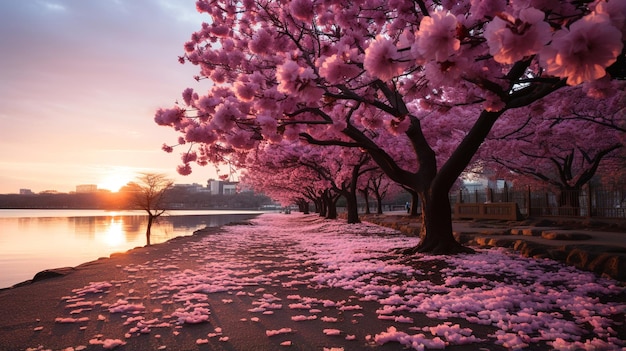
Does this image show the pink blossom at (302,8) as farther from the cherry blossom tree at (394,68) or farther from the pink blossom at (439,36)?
the pink blossom at (439,36)

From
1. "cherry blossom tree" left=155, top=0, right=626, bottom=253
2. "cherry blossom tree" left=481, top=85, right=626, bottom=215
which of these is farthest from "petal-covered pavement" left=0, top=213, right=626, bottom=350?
"cherry blossom tree" left=481, top=85, right=626, bottom=215

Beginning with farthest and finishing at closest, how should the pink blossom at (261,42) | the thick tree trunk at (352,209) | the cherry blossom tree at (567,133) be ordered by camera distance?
the thick tree trunk at (352,209) < the cherry blossom tree at (567,133) < the pink blossom at (261,42)

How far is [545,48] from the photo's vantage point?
246 cm

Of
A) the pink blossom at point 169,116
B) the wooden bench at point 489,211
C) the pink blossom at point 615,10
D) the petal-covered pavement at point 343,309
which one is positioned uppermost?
the pink blossom at point 169,116

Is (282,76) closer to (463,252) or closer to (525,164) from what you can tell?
(463,252)

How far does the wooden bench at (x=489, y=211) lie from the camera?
1977cm

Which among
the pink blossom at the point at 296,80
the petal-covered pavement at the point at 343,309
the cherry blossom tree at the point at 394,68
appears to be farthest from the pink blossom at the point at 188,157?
the pink blossom at the point at 296,80

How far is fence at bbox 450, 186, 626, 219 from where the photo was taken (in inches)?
691

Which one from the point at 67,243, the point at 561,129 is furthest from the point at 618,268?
the point at 67,243

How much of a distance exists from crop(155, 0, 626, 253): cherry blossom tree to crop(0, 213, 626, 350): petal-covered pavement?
248 cm

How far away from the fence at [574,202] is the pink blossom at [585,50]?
17911 mm

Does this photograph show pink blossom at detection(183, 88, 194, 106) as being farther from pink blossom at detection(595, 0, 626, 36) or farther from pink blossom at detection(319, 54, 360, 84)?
pink blossom at detection(595, 0, 626, 36)

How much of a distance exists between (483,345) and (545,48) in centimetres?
281

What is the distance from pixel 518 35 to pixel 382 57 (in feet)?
3.67
